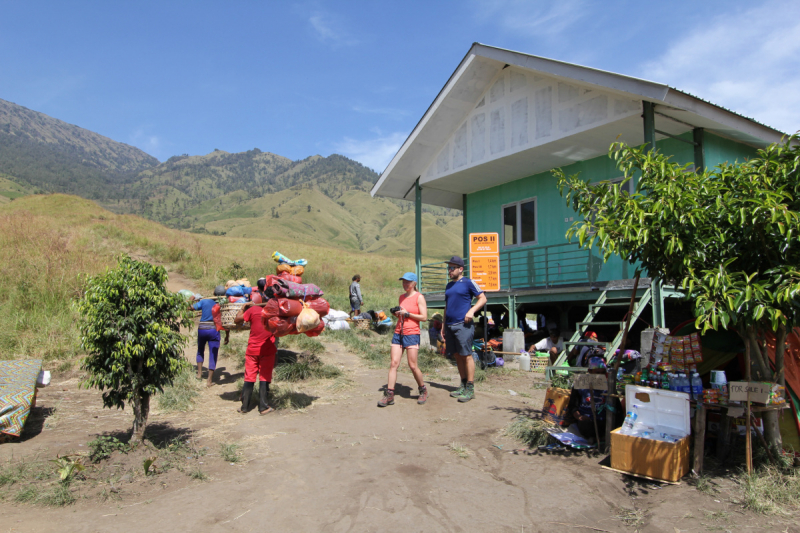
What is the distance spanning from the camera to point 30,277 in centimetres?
1194

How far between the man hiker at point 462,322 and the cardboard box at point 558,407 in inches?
54.4

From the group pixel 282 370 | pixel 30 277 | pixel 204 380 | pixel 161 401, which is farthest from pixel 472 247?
pixel 30 277

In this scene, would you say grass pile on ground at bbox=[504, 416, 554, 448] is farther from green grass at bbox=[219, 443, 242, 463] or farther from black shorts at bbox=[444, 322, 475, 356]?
green grass at bbox=[219, 443, 242, 463]

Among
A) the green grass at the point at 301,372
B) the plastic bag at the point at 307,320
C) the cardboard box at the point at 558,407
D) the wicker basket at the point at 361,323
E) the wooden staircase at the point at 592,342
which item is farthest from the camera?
the wicker basket at the point at 361,323

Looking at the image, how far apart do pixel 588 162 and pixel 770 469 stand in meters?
8.43

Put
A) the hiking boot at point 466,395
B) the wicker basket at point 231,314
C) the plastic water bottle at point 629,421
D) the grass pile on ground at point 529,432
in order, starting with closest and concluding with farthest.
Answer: the plastic water bottle at point 629,421 → the grass pile on ground at point 529,432 → the hiking boot at point 466,395 → the wicker basket at point 231,314

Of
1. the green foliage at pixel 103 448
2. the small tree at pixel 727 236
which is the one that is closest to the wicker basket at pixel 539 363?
the small tree at pixel 727 236

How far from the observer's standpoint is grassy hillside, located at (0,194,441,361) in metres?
9.56

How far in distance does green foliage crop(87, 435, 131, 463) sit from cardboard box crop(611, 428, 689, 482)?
4.69m

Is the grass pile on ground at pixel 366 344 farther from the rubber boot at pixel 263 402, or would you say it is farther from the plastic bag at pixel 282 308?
the plastic bag at pixel 282 308

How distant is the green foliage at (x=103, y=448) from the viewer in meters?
4.59

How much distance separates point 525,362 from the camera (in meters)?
10.7

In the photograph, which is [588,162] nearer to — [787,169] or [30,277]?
[787,169]

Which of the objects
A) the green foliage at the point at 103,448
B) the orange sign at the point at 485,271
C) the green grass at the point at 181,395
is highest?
the orange sign at the point at 485,271
